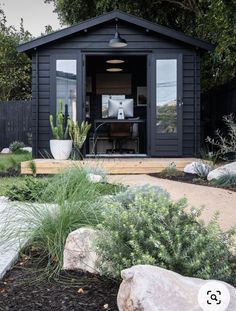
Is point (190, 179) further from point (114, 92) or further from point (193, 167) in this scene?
point (114, 92)

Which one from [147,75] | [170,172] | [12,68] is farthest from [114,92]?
[12,68]

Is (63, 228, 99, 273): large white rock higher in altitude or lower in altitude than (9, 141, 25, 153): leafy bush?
lower

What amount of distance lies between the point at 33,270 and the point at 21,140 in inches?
466

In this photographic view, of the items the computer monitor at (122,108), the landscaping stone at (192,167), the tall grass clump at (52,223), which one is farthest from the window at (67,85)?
the tall grass clump at (52,223)

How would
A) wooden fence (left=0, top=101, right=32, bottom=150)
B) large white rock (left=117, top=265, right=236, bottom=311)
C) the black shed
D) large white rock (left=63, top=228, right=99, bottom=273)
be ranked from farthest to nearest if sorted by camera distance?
wooden fence (left=0, top=101, right=32, bottom=150) → the black shed → large white rock (left=63, top=228, right=99, bottom=273) → large white rock (left=117, top=265, right=236, bottom=311)

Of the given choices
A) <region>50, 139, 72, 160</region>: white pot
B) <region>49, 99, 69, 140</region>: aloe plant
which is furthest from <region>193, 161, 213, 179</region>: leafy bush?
<region>49, 99, 69, 140</region>: aloe plant

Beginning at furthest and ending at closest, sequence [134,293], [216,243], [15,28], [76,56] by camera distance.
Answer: [15,28]
[76,56]
[216,243]
[134,293]

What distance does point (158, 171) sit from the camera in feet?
26.7

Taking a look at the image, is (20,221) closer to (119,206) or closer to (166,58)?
(119,206)

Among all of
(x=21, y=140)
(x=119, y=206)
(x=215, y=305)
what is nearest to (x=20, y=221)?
A: (x=119, y=206)

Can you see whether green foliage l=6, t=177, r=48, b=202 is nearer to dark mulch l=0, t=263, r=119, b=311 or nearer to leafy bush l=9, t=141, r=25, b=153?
dark mulch l=0, t=263, r=119, b=311

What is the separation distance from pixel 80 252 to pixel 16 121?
473 inches

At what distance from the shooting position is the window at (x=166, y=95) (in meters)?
8.88

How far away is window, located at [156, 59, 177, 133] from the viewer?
8883 millimetres
